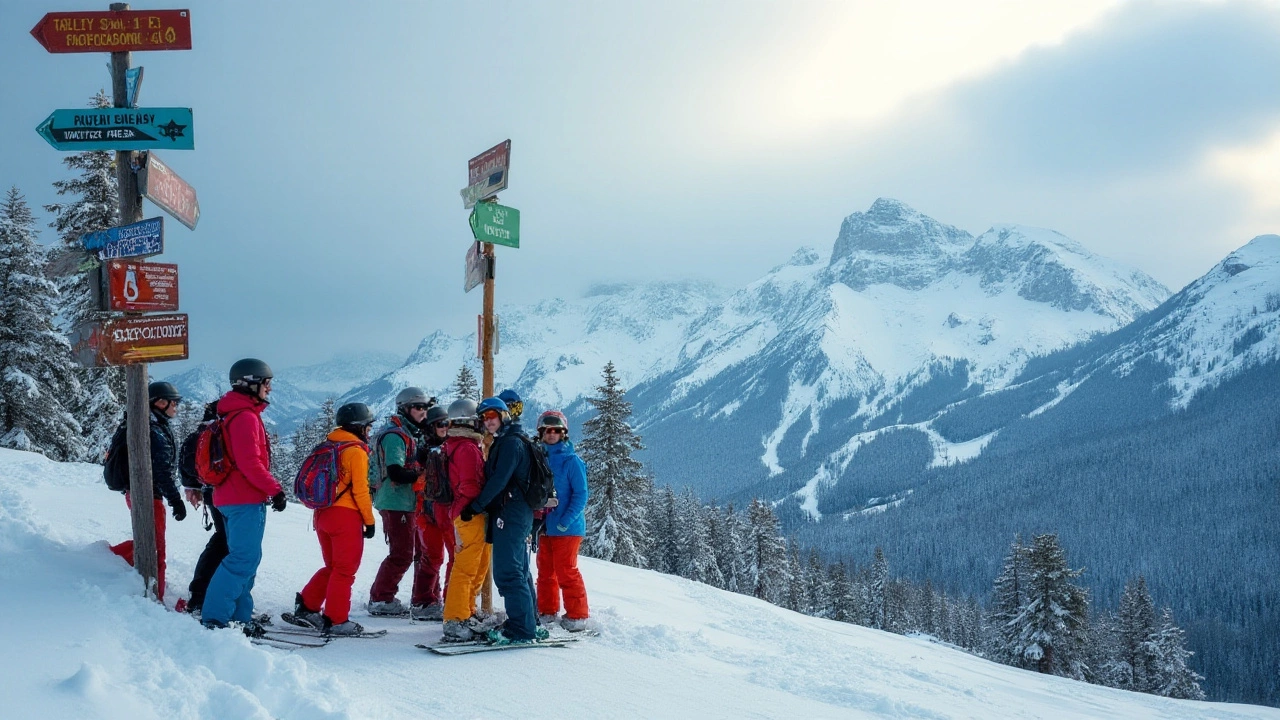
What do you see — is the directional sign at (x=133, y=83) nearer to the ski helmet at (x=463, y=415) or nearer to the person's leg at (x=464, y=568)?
the ski helmet at (x=463, y=415)

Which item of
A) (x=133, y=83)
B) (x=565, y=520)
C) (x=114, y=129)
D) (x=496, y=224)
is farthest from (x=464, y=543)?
(x=133, y=83)

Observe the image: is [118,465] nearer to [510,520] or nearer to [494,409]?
[494,409]

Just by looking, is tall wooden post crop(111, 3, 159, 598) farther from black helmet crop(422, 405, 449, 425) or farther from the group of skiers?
black helmet crop(422, 405, 449, 425)

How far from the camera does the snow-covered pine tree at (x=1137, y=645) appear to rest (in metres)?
38.4

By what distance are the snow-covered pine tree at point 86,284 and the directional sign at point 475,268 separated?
16.6 meters

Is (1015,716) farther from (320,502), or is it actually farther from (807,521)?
(807,521)

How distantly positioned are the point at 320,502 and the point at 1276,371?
861ft

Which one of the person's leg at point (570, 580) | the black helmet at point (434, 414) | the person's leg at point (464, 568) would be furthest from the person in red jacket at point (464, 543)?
the black helmet at point (434, 414)

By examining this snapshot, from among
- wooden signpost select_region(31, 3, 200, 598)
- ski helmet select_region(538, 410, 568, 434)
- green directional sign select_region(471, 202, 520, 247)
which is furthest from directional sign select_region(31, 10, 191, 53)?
ski helmet select_region(538, 410, 568, 434)

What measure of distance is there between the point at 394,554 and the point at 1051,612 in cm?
3527

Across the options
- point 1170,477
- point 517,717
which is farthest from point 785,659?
point 1170,477

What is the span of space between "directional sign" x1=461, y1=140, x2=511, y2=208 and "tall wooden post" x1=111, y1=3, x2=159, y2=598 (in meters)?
2.92

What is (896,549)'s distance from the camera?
136750 mm

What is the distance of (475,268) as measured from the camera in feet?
24.3
